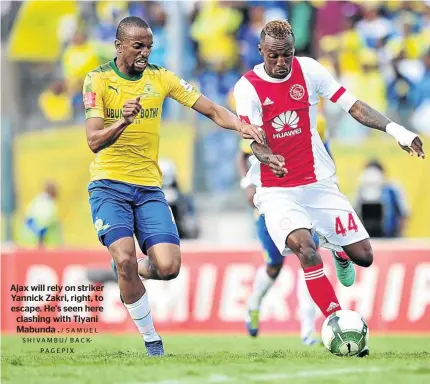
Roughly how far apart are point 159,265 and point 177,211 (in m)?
6.77

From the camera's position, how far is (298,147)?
8883 mm

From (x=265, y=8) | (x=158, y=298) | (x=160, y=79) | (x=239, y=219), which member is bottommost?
(x=158, y=298)

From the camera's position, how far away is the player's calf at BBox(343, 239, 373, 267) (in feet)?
29.3

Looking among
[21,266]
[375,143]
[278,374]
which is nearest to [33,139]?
[21,266]

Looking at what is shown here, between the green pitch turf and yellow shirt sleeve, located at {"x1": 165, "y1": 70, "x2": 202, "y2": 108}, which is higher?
yellow shirt sleeve, located at {"x1": 165, "y1": 70, "x2": 202, "y2": 108}

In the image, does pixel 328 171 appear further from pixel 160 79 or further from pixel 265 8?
pixel 265 8

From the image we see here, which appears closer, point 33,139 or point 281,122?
point 281,122

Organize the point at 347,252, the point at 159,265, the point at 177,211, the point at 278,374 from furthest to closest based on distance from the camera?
the point at 177,211, the point at 347,252, the point at 159,265, the point at 278,374

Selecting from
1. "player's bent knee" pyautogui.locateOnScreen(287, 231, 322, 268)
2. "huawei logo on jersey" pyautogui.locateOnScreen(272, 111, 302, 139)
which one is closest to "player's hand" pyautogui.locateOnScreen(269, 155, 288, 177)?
"player's bent knee" pyautogui.locateOnScreen(287, 231, 322, 268)

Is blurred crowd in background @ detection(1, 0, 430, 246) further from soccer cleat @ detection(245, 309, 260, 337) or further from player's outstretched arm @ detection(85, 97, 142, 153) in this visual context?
player's outstretched arm @ detection(85, 97, 142, 153)

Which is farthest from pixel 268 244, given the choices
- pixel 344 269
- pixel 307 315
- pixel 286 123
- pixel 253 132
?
pixel 253 132

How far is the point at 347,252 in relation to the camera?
9.03 meters

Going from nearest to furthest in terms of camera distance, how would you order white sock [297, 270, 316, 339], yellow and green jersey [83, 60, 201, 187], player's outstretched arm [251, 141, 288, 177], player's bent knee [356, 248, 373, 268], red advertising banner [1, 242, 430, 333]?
player's outstretched arm [251, 141, 288, 177] → yellow and green jersey [83, 60, 201, 187] → player's bent knee [356, 248, 373, 268] → white sock [297, 270, 316, 339] → red advertising banner [1, 242, 430, 333]

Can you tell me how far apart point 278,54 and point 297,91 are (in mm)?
528
